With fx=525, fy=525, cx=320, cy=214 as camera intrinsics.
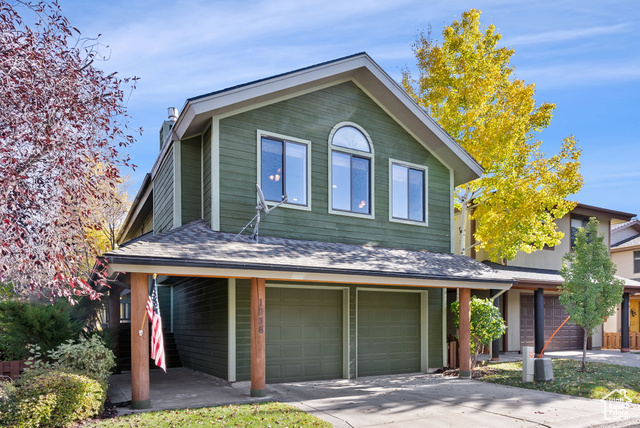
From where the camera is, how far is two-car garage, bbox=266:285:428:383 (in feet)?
39.2

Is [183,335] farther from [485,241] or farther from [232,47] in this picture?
[485,241]

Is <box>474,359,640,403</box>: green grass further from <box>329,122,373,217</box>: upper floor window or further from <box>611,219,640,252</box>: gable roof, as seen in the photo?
<box>611,219,640,252</box>: gable roof

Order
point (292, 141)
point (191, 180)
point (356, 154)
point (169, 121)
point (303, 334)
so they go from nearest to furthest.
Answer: point (303, 334) → point (292, 141) → point (191, 180) → point (356, 154) → point (169, 121)

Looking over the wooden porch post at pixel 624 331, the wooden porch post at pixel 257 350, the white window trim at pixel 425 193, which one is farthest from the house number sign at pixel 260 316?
the wooden porch post at pixel 624 331

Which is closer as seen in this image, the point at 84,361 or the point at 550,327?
the point at 84,361

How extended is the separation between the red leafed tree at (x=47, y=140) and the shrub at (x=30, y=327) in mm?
2631

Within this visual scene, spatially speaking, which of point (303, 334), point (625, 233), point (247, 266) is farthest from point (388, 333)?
point (625, 233)

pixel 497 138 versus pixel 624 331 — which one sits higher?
pixel 497 138

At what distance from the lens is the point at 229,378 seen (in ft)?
35.9

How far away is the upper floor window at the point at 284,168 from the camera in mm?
12102

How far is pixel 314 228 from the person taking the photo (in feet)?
41.4

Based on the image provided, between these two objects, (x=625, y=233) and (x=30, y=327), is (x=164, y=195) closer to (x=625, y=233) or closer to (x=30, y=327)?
(x=30, y=327)

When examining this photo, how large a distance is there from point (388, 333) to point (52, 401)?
27.3 ft

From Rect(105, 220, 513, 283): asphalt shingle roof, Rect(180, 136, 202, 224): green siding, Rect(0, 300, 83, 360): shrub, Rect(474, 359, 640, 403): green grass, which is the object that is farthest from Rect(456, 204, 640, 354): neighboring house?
Rect(0, 300, 83, 360): shrub
